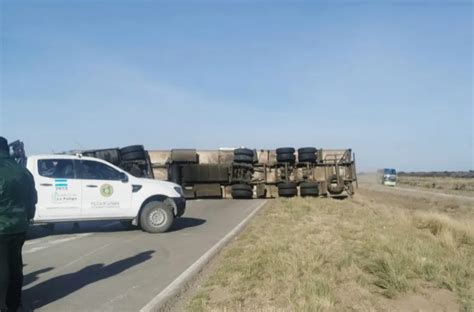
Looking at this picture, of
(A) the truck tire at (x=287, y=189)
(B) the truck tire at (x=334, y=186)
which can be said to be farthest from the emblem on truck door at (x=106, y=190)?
(B) the truck tire at (x=334, y=186)

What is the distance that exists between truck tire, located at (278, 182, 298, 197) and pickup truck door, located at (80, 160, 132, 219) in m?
13.7

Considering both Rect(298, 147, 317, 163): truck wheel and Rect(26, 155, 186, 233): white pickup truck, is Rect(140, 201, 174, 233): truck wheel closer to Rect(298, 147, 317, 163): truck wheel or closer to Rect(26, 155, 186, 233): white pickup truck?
Rect(26, 155, 186, 233): white pickup truck

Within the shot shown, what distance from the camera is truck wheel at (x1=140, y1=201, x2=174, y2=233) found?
1248cm

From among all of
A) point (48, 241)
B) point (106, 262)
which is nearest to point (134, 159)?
point (48, 241)

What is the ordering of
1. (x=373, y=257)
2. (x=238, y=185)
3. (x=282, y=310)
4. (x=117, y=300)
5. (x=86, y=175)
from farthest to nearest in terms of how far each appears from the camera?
1. (x=238, y=185)
2. (x=86, y=175)
3. (x=373, y=257)
4. (x=117, y=300)
5. (x=282, y=310)

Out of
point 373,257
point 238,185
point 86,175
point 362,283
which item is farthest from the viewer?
point 238,185

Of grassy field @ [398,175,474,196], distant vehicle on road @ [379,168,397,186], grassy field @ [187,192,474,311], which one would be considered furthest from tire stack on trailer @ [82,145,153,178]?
distant vehicle on road @ [379,168,397,186]

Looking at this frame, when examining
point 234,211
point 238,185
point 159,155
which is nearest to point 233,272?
point 234,211

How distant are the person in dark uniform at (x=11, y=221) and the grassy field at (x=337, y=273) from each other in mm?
2102

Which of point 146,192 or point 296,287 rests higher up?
point 146,192

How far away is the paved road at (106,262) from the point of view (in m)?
6.58

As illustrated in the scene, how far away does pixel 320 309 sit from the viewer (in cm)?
589

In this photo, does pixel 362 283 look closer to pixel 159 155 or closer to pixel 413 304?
pixel 413 304

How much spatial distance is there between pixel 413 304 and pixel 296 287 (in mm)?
1570
